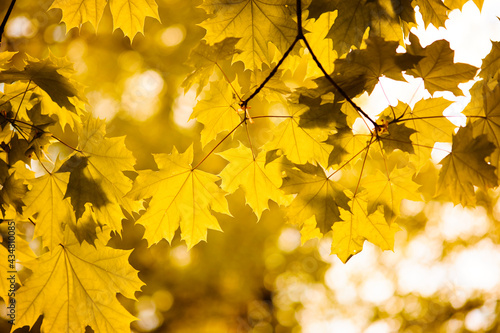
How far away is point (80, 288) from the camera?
75.6 inches

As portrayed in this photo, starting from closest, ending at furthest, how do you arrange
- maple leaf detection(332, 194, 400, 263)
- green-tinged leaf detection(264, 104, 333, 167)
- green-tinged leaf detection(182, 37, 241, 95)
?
green-tinged leaf detection(182, 37, 241, 95)
maple leaf detection(332, 194, 400, 263)
green-tinged leaf detection(264, 104, 333, 167)

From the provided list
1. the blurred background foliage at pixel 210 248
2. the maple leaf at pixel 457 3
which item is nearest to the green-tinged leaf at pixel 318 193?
the maple leaf at pixel 457 3

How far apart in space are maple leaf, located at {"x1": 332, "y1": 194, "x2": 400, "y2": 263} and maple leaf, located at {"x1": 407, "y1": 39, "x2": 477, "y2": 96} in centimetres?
53

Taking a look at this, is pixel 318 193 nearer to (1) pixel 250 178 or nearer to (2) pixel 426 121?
(1) pixel 250 178

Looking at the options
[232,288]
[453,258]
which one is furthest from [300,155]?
[453,258]

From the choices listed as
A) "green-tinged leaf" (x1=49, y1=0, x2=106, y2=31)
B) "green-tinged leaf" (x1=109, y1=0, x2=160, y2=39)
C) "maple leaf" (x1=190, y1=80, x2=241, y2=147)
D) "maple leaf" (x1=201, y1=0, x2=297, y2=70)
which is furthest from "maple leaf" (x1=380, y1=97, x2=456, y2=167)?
"green-tinged leaf" (x1=49, y1=0, x2=106, y2=31)

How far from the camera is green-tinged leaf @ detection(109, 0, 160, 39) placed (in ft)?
5.74

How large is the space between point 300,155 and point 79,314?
1317mm

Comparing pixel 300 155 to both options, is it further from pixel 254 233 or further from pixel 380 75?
pixel 254 233

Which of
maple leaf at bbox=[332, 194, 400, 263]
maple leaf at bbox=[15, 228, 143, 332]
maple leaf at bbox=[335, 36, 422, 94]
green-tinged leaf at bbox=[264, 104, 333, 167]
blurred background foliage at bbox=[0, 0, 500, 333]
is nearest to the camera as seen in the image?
maple leaf at bbox=[335, 36, 422, 94]

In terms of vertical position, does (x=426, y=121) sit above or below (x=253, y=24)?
below

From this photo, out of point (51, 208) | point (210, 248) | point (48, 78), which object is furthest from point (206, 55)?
point (210, 248)

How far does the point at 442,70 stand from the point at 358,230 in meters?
0.69

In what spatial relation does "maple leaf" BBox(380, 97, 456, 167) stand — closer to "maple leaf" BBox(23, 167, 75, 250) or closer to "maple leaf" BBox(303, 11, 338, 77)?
"maple leaf" BBox(303, 11, 338, 77)
